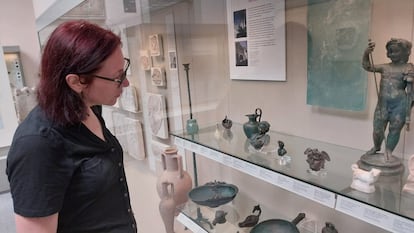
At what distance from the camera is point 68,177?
80 centimetres

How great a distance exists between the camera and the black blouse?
0.73 m

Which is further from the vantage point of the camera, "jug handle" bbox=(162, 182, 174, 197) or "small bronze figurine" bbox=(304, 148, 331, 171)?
"jug handle" bbox=(162, 182, 174, 197)

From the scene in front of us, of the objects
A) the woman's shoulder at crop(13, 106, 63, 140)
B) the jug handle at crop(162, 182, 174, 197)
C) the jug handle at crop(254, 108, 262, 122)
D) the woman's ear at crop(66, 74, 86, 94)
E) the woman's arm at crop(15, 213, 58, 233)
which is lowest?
the jug handle at crop(162, 182, 174, 197)

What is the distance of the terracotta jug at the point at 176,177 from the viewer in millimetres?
1801

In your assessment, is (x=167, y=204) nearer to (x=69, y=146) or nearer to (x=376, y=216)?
(x=69, y=146)

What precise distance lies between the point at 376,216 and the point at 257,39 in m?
0.90

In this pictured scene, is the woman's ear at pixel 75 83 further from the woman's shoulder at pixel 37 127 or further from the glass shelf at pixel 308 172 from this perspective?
the glass shelf at pixel 308 172

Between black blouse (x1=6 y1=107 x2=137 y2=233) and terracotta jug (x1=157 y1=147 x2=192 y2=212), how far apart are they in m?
0.79

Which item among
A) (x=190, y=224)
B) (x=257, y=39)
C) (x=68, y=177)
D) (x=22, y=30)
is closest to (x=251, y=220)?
(x=190, y=224)

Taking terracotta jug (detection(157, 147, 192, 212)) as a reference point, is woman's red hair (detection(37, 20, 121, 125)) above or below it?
above

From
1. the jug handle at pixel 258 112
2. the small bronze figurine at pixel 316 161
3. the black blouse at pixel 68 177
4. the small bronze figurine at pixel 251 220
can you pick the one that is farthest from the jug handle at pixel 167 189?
the small bronze figurine at pixel 316 161

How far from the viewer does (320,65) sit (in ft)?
3.87

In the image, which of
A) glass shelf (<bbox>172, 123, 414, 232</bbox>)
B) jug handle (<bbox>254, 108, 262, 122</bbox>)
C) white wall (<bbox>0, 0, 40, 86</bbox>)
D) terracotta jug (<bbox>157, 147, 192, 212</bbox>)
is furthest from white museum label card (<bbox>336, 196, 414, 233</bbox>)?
white wall (<bbox>0, 0, 40, 86</bbox>)

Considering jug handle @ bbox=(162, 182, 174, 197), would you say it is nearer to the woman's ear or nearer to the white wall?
the woman's ear
